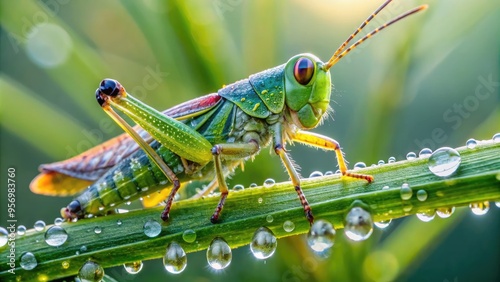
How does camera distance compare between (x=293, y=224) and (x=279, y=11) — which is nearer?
(x=293, y=224)

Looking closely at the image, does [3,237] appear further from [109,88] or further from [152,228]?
[109,88]

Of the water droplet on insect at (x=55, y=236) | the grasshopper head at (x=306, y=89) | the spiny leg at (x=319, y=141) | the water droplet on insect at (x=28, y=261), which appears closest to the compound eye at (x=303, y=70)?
the grasshopper head at (x=306, y=89)

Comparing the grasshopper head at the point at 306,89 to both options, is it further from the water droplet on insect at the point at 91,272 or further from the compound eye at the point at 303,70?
the water droplet on insect at the point at 91,272

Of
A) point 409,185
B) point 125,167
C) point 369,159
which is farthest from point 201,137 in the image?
point 409,185

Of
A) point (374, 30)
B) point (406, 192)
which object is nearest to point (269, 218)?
point (406, 192)

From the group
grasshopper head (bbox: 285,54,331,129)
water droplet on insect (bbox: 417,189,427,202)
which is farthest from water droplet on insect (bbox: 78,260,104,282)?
grasshopper head (bbox: 285,54,331,129)

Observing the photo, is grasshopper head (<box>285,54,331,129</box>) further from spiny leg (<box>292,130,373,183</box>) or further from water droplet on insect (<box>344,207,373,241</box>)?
water droplet on insect (<box>344,207,373,241</box>)

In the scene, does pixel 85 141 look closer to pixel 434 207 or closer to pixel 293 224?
pixel 293 224
